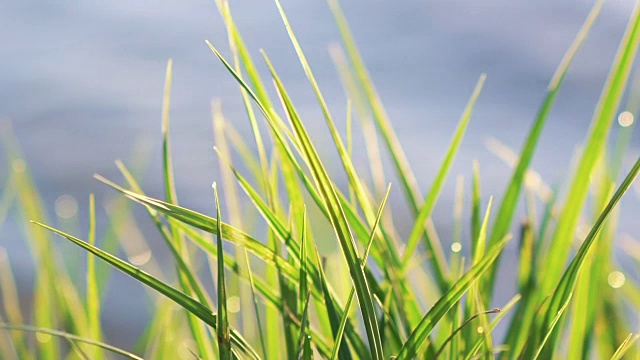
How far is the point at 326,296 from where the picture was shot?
0.22 metres

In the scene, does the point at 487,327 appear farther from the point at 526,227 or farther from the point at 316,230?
the point at 316,230

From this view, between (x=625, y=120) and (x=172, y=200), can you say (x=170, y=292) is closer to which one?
(x=172, y=200)

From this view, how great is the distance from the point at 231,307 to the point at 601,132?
9.4 inches

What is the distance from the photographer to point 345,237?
0.19 metres

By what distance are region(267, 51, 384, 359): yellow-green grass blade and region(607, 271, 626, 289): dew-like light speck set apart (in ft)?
0.55

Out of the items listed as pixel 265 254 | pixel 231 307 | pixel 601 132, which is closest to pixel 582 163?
pixel 601 132

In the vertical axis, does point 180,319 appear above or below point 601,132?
below

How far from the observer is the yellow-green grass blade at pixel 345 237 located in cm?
18

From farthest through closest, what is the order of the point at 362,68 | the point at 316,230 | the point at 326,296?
1. the point at 316,230
2. the point at 362,68
3. the point at 326,296

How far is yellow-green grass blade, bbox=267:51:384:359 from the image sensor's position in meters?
0.18

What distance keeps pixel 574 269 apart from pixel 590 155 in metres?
0.07

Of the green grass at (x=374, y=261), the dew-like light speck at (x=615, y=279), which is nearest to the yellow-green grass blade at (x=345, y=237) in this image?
the green grass at (x=374, y=261)

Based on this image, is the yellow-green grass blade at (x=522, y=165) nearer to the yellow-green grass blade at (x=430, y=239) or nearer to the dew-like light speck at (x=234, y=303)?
the yellow-green grass blade at (x=430, y=239)

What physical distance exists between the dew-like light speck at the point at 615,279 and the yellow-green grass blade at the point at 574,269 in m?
0.10
